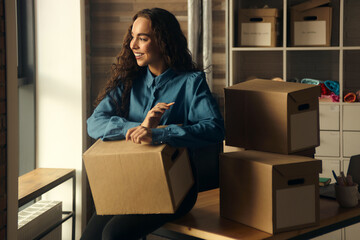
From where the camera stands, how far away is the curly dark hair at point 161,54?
2.00 m

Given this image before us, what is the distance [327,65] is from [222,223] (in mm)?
2563

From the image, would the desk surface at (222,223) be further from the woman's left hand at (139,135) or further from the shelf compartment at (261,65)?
the shelf compartment at (261,65)

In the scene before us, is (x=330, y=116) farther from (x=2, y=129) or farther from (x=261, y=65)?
(x=2, y=129)

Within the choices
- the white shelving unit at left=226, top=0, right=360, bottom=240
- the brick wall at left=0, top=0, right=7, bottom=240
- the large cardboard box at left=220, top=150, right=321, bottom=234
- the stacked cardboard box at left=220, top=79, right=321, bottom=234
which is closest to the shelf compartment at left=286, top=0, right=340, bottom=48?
the white shelving unit at left=226, top=0, right=360, bottom=240

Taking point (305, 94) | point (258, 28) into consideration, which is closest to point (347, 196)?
point (305, 94)

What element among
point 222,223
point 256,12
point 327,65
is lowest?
point 222,223

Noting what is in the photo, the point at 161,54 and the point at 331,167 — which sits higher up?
the point at 161,54

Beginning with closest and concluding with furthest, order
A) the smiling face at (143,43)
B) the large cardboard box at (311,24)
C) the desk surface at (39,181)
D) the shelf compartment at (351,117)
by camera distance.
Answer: the smiling face at (143,43), the desk surface at (39,181), the shelf compartment at (351,117), the large cardboard box at (311,24)

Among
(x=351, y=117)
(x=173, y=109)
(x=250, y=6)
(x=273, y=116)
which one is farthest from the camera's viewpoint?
(x=250, y=6)

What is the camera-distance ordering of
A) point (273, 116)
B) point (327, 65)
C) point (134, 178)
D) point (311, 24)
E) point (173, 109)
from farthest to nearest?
point (327, 65) < point (311, 24) < point (173, 109) < point (273, 116) < point (134, 178)

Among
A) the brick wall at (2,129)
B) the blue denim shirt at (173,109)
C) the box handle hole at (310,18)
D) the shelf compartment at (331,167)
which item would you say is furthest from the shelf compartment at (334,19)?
the brick wall at (2,129)

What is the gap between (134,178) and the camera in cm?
163

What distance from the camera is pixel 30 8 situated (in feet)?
10.8

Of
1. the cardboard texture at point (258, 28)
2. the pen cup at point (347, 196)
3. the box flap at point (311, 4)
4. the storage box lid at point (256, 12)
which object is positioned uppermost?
the box flap at point (311, 4)
